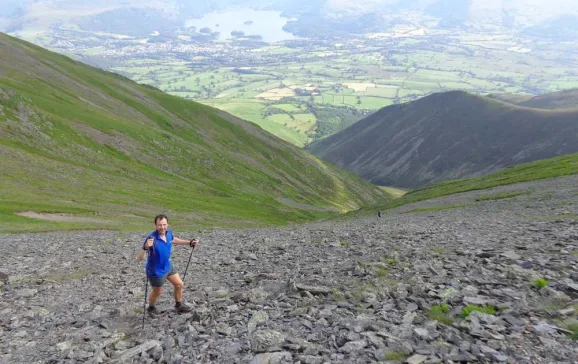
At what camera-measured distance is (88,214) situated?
54.7 meters

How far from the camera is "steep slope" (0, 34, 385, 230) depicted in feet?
200

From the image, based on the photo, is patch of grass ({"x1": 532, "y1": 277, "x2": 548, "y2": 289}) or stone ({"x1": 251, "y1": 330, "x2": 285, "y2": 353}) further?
patch of grass ({"x1": 532, "y1": 277, "x2": 548, "y2": 289})

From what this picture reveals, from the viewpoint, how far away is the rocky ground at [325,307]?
457 inches

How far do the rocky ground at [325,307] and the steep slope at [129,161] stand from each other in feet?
99.0

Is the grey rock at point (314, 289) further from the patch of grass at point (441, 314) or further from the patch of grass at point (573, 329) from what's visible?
the patch of grass at point (573, 329)

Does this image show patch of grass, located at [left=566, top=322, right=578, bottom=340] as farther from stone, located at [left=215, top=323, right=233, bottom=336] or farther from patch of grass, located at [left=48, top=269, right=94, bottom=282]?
patch of grass, located at [left=48, top=269, right=94, bottom=282]

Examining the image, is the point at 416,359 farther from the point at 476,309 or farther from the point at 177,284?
the point at 177,284

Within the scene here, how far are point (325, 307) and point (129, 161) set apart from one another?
87.9 m

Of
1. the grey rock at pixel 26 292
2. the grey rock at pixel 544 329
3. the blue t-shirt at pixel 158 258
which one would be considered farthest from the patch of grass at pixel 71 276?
the grey rock at pixel 544 329

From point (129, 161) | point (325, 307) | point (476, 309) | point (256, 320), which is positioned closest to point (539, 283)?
point (476, 309)

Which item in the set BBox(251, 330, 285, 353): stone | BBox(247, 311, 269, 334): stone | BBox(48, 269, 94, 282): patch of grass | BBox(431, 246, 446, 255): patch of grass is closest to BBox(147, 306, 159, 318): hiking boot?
BBox(247, 311, 269, 334): stone

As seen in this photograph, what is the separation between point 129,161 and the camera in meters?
93.6

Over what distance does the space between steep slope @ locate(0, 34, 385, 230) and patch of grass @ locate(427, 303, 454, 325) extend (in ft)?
149

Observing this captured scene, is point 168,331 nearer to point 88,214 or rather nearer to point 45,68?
point 88,214
